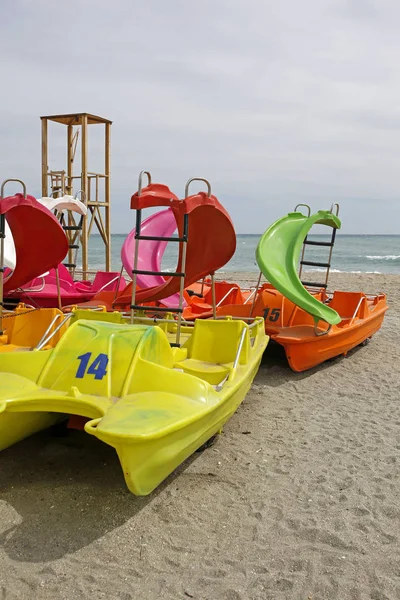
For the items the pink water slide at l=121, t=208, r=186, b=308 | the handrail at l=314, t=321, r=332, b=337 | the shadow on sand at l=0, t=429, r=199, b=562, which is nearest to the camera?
the shadow on sand at l=0, t=429, r=199, b=562

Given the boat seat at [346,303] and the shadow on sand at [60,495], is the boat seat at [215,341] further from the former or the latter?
the boat seat at [346,303]

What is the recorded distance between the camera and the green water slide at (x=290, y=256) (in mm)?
7160

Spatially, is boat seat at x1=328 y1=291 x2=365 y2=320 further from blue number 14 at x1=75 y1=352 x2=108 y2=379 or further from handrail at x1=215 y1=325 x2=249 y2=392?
blue number 14 at x1=75 y1=352 x2=108 y2=379

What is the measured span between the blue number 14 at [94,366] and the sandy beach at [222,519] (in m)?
0.76

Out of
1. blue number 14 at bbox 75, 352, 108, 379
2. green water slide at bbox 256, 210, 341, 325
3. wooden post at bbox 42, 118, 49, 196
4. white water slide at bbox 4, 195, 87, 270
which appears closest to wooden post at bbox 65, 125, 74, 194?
wooden post at bbox 42, 118, 49, 196

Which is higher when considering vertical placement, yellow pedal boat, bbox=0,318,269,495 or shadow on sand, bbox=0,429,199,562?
yellow pedal boat, bbox=0,318,269,495

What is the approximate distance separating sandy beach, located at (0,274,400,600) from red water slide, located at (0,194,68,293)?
3260mm

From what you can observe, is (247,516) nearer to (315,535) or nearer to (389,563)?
(315,535)

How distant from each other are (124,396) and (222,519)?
107 centimetres

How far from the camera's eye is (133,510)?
373 centimetres

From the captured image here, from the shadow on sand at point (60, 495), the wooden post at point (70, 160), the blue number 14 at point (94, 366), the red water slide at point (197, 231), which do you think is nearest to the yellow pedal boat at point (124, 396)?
the blue number 14 at point (94, 366)

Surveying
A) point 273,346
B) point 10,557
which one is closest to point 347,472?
point 10,557

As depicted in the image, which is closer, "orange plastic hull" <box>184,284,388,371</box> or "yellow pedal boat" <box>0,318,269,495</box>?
"yellow pedal boat" <box>0,318,269,495</box>

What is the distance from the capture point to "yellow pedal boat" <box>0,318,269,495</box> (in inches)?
135
